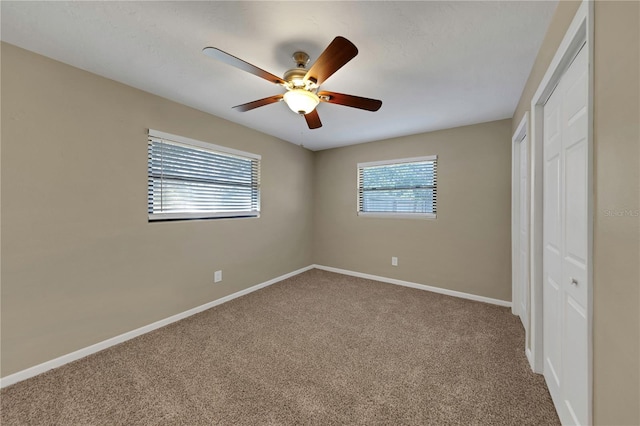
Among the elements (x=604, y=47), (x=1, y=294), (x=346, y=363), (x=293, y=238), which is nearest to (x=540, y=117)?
(x=604, y=47)

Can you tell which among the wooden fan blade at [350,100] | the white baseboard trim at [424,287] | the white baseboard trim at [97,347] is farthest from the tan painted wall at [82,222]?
the white baseboard trim at [424,287]

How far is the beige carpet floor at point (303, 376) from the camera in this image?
1.44 metres

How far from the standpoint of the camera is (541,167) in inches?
67.9

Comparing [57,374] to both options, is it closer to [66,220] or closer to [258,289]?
[66,220]

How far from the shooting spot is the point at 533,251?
5.82ft

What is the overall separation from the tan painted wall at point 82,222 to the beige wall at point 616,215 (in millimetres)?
3095

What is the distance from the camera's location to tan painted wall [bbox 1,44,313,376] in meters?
1.71

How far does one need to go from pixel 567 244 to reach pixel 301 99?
5.95 ft

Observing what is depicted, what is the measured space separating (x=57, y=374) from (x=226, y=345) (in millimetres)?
1159

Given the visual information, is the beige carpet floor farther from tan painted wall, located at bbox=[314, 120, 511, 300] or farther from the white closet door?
tan painted wall, located at bbox=[314, 120, 511, 300]

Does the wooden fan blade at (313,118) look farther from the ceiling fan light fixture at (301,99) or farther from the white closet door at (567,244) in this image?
the white closet door at (567,244)

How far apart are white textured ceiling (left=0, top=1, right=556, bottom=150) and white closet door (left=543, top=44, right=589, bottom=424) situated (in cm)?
54

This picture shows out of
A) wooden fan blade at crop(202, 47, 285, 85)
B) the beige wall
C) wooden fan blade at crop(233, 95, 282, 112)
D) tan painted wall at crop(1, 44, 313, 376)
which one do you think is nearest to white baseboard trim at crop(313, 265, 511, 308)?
tan painted wall at crop(1, 44, 313, 376)

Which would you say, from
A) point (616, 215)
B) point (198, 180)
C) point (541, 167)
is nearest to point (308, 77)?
point (616, 215)
